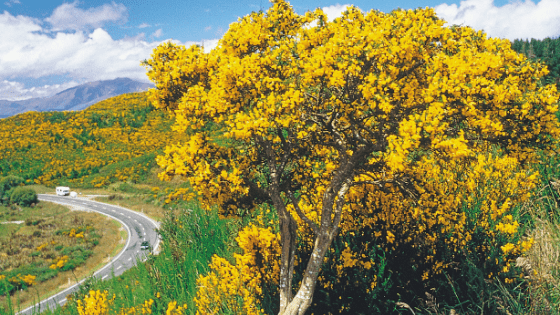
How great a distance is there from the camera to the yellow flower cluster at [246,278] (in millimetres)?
4680

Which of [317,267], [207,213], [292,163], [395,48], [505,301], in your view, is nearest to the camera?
[395,48]

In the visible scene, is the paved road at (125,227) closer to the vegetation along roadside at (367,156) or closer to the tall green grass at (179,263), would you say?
the tall green grass at (179,263)

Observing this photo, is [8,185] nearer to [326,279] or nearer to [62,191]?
[62,191]

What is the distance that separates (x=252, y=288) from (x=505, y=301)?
3449 millimetres

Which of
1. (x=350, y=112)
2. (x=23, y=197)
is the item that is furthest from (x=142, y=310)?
(x=23, y=197)

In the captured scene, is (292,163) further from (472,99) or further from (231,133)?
(472,99)

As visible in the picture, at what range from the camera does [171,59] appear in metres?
5.00

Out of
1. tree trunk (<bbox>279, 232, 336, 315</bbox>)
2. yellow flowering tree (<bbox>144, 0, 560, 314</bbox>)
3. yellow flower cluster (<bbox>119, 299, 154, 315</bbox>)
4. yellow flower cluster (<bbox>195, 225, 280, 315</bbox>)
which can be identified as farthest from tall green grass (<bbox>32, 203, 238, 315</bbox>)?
yellow flowering tree (<bbox>144, 0, 560, 314</bbox>)

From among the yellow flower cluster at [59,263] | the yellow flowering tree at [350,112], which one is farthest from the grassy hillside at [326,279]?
the yellow flower cluster at [59,263]

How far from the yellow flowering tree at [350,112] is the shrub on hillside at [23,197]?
200 feet

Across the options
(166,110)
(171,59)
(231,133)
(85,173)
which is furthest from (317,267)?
(85,173)

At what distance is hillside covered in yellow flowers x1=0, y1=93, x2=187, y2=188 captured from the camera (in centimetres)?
5681

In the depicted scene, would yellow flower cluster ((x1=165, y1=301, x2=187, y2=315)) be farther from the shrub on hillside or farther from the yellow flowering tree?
the shrub on hillside

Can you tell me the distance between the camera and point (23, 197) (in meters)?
49.1
